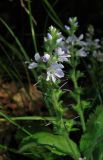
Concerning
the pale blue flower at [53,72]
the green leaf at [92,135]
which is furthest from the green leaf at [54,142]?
the pale blue flower at [53,72]

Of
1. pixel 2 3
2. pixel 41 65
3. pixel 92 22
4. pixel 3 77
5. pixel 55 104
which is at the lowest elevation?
pixel 55 104

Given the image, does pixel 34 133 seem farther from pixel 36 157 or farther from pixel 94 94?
pixel 94 94

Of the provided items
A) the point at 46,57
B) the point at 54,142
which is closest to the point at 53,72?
the point at 46,57

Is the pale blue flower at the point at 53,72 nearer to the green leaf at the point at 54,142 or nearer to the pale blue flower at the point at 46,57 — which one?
the pale blue flower at the point at 46,57

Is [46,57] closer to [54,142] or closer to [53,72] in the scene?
[53,72]

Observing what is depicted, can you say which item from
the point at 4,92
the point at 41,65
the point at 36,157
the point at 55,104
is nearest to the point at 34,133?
the point at 36,157

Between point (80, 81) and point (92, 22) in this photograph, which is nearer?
point (80, 81)
